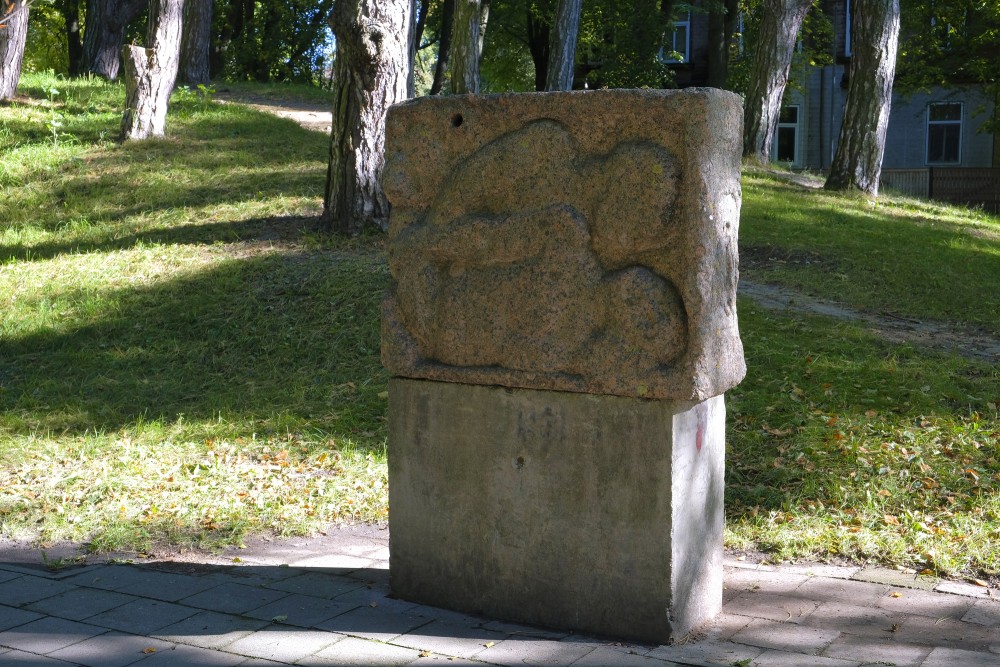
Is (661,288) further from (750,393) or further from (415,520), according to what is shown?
(750,393)

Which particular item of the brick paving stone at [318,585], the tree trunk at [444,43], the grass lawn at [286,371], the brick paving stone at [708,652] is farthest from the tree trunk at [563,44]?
the brick paving stone at [708,652]

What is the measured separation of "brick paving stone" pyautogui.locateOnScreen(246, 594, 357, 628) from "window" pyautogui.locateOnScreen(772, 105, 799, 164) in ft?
93.6

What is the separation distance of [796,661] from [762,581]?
942 mm

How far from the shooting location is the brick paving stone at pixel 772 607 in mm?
4023

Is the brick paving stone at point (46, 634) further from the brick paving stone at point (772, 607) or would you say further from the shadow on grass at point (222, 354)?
the shadow on grass at point (222, 354)

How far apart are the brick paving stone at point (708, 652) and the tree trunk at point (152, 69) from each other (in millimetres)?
11275

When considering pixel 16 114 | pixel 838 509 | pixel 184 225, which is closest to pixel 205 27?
pixel 16 114

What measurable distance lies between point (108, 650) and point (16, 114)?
1288 centimetres

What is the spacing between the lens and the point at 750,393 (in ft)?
22.6

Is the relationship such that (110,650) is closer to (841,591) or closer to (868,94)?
(841,591)

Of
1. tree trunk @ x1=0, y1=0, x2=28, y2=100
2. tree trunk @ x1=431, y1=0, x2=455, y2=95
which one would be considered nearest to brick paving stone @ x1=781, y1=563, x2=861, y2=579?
tree trunk @ x1=0, y1=0, x2=28, y2=100

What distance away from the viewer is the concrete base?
3.70 m

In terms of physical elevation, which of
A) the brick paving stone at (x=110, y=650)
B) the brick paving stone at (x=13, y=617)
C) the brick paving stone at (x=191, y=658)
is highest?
the brick paving stone at (x=191, y=658)

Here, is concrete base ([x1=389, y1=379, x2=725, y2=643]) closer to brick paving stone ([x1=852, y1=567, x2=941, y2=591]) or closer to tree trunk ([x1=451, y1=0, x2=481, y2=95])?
brick paving stone ([x1=852, y1=567, x2=941, y2=591])
